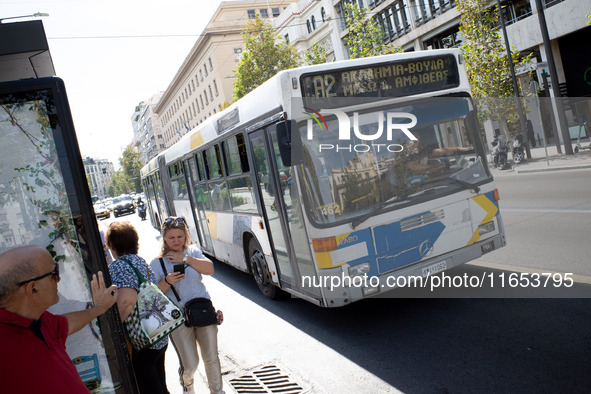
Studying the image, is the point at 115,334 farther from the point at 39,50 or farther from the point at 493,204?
the point at 493,204

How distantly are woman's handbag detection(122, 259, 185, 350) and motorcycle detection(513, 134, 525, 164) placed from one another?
886 inches

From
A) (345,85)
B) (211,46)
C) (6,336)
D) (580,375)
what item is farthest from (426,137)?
(211,46)

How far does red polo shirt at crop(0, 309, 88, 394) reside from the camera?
217cm

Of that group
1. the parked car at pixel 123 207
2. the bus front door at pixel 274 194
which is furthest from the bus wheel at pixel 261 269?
the parked car at pixel 123 207

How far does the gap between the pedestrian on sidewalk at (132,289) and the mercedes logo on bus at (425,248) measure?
3.28 m

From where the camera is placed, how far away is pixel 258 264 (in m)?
8.03

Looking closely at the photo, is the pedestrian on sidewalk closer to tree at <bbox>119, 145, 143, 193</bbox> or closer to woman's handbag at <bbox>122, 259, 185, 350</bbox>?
woman's handbag at <bbox>122, 259, 185, 350</bbox>

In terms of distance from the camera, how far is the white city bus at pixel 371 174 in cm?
569

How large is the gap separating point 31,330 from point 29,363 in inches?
6.2

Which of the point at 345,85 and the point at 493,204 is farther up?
the point at 345,85

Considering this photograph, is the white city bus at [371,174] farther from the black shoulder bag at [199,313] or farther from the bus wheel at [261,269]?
the black shoulder bag at [199,313]

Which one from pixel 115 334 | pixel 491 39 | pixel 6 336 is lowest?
pixel 115 334

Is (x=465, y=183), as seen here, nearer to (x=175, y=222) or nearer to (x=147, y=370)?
(x=175, y=222)

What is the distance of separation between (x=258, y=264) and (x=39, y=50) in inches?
219
